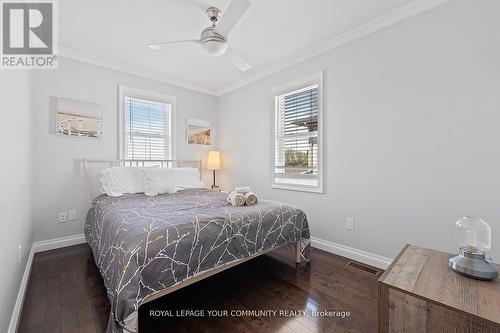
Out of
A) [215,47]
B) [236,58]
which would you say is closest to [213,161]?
[236,58]

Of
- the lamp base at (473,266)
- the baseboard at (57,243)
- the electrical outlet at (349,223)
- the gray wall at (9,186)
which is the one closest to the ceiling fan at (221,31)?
the gray wall at (9,186)

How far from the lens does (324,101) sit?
9.18 ft

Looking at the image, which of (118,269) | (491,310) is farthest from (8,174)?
(491,310)

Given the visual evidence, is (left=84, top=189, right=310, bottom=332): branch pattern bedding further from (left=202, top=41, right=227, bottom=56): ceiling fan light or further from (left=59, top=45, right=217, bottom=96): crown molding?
(left=59, top=45, right=217, bottom=96): crown molding

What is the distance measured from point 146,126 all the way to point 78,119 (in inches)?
35.1

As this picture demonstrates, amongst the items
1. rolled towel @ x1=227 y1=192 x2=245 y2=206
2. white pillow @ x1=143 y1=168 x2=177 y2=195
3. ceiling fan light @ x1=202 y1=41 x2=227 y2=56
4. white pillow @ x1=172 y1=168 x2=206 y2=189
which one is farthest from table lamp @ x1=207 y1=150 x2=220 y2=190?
ceiling fan light @ x1=202 y1=41 x2=227 y2=56

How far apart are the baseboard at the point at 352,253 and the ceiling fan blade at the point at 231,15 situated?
2550mm

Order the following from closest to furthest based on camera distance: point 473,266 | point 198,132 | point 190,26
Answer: point 473,266, point 190,26, point 198,132

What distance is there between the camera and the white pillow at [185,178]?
332 centimetres

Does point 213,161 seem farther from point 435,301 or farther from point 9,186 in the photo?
point 435,301

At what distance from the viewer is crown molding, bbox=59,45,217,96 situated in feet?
9.25

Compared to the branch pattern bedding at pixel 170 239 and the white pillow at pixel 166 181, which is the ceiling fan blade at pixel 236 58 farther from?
the white pillow at pixel 166 181

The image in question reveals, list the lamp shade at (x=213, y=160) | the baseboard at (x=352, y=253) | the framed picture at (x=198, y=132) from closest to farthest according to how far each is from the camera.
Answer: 1. the baseboard at (x=352, y=253)
2. the framed picture at (x=198, y=132)
3. the lamp shade at (x=213, y=160)

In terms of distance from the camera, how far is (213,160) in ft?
13.9
